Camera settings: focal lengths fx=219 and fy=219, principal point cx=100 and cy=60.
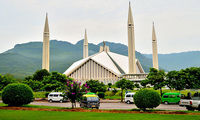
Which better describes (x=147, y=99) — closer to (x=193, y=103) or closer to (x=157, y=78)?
(x=193, y=103)

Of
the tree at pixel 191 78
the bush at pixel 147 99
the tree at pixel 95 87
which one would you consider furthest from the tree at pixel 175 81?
the bush at pixel 147 99

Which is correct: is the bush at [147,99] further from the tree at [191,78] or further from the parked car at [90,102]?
the tree at [191,78]

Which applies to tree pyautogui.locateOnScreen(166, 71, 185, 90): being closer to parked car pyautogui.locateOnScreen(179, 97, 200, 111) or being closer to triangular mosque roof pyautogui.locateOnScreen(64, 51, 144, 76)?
parked car pyautogui.locateOnScreen(179, 97, 200, 111)

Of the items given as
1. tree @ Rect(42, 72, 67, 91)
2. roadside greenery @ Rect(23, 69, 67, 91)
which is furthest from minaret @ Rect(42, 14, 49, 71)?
tree @ Rect(42, 72, 67, 91)

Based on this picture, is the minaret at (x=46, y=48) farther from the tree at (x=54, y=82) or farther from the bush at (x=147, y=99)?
the bush at (x=147, y=99)

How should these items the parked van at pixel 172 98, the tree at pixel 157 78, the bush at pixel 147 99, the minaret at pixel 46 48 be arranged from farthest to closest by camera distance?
the minaret at pixel 46 48 → the tree at pixel 157 78 → the parked van at pixel 172 98 → the bush at pixel 147 99

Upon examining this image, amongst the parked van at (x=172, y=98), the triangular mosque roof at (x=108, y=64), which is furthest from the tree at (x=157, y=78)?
the triangular mosque roof at (x=108, y=64)

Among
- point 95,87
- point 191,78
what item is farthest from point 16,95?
point 191,78

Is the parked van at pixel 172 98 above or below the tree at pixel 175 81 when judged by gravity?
below

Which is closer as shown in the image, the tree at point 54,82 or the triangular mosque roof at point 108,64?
the tree at point 54,82

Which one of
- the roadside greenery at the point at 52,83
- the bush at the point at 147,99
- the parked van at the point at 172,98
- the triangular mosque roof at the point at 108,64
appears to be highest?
the triangular mosque roof at the point at 108,64

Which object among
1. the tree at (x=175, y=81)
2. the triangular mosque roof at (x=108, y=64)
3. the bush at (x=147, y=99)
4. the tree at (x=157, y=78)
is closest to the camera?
the bush at (x=147, y=99)

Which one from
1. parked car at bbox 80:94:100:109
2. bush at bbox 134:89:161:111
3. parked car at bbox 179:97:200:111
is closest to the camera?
bush at bbox 134:89:161:111

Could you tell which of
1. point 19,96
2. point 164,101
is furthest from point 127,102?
point 19,96
